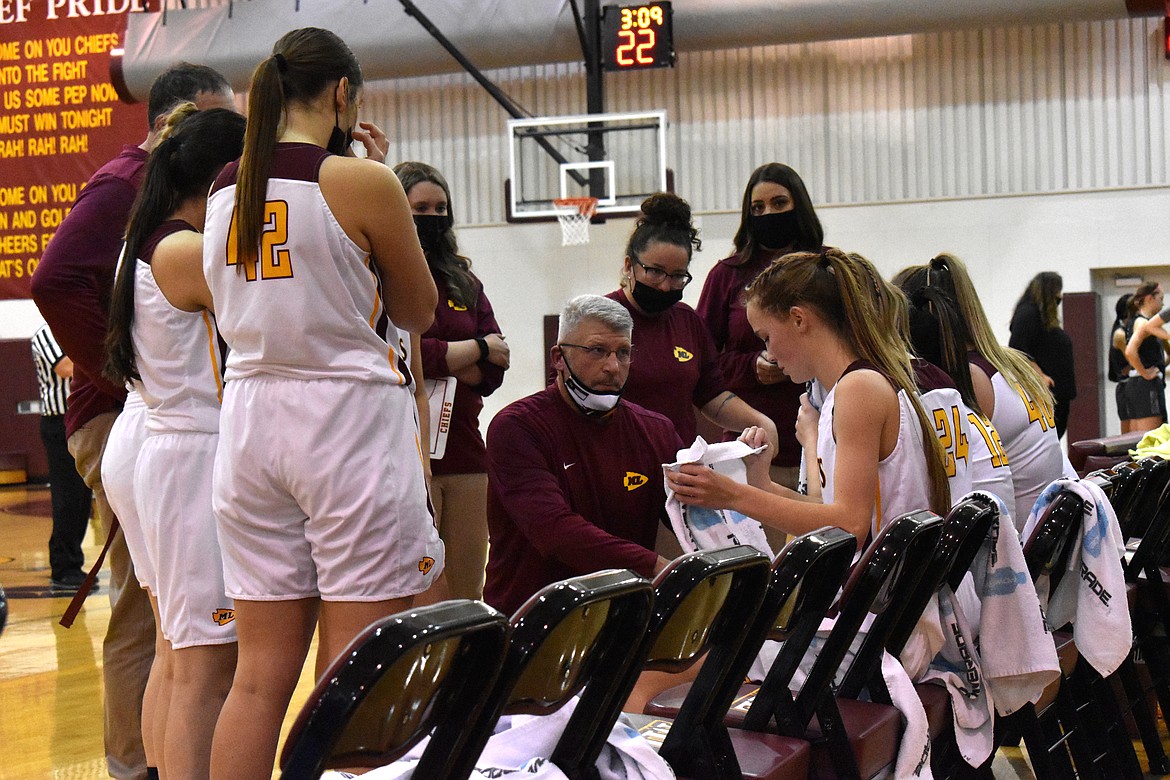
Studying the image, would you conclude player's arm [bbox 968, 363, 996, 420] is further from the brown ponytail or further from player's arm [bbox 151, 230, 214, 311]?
player's arm [bbox 151, 230, 214, 311]

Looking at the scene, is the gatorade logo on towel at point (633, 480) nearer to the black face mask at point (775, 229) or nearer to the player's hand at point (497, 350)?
the player's hand at point (497, 350)

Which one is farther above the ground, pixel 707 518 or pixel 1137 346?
pixel 1137 346

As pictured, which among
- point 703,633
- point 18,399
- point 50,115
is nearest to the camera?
point 703,633

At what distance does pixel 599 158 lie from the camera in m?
11.0

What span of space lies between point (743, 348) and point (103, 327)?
73.4 inches

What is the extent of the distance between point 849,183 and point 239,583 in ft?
33.3

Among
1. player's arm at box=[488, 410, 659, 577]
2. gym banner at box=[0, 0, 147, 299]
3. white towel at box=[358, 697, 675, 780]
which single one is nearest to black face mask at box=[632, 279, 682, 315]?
player's arm at box=[488, 410, 659, 577]

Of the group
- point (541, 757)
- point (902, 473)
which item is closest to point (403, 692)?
point (541, 757)

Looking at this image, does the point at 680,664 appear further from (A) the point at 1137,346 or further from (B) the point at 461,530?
(A) the point at 1137,346

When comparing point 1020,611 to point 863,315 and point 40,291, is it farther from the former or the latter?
point 40,291

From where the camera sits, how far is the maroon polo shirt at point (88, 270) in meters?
2.63

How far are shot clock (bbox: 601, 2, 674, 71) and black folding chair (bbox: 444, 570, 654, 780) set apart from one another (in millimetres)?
9288

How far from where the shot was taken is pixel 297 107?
77.9 inches

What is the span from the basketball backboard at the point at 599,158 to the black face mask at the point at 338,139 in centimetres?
861
